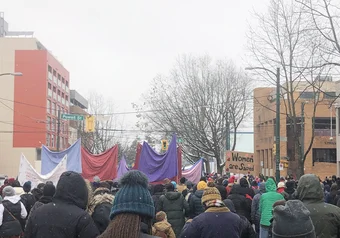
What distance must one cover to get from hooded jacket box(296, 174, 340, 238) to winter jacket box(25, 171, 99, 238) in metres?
2.33

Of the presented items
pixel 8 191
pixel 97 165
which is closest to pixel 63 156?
pixel 97 165

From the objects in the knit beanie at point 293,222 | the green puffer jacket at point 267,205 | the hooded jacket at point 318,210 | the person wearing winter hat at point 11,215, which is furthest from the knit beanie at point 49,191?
the green puffer jacket at point 267,205

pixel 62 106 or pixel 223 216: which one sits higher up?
pixel 62 106

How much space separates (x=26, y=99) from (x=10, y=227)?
6284 cm

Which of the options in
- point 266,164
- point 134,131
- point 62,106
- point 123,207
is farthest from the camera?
point 62,106

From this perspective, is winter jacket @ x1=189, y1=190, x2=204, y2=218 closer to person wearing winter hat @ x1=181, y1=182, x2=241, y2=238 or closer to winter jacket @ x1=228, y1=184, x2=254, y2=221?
winter jacket @ x1=228, y1=184, x2=254, y2=221

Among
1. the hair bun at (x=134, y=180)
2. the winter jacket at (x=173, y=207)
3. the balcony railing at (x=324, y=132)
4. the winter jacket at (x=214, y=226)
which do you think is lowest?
the winter jacket at (x=173, y=207)

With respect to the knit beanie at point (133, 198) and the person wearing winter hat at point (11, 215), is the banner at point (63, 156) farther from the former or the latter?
the knit beanie at point (133, 198)

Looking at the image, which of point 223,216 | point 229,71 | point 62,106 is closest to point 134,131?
point 229,71

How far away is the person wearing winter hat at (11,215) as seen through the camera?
8492 mm

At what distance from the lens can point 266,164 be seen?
191 ft

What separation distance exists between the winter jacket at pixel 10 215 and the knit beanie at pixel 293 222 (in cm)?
548

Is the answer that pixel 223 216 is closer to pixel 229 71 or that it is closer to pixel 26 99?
pixel 229 71

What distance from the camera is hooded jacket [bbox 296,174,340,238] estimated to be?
17.6 feet
